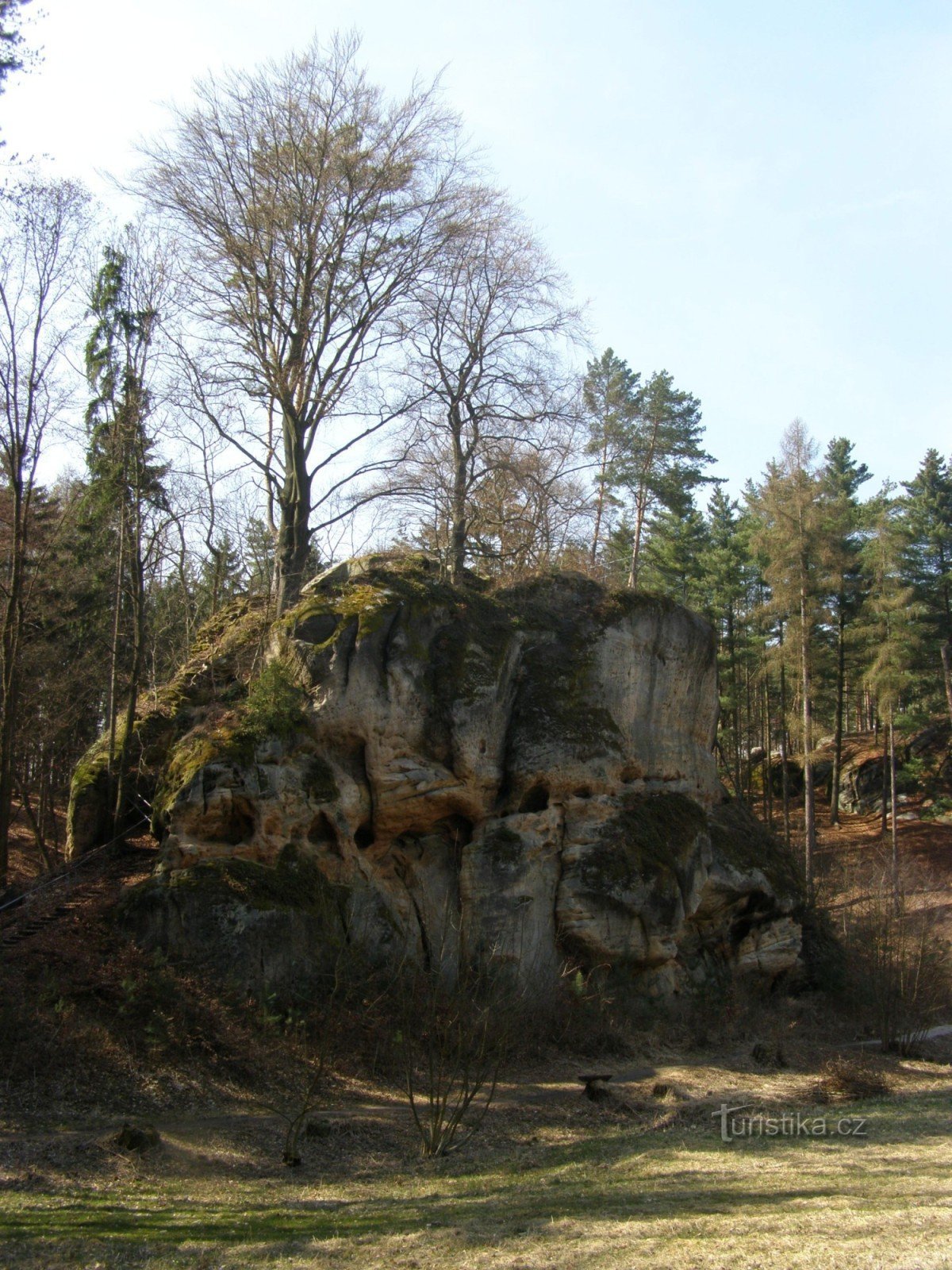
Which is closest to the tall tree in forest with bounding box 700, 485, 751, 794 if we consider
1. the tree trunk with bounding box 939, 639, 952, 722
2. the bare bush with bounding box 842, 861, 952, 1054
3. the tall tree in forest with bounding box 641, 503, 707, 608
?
the tall tree in forest with bounding box 641, 503, 707, 608


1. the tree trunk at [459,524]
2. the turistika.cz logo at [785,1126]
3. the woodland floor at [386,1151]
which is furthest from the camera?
the tree trunk at [459,524]

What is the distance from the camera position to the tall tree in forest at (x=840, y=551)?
106 ft

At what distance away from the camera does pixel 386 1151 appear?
11234 mm

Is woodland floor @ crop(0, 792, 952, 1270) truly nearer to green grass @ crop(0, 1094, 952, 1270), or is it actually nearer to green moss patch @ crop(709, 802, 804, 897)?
green grass @ crop(0, 1094, 952, 1270)

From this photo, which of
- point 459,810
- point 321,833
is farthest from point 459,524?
point 321,833

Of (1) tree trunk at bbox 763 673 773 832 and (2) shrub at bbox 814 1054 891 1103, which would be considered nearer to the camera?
(2) shrub at bbox 814 1054 891 1103

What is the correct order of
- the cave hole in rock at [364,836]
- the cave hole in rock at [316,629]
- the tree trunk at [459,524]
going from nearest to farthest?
the cave hole in rock at [364,836]
the cave hole in rock at [316,629]
the tree trunk at [459,524]

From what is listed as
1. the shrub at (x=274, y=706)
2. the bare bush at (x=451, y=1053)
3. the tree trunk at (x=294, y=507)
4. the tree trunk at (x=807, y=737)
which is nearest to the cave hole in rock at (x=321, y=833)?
the shrub at (x=274, y=706)

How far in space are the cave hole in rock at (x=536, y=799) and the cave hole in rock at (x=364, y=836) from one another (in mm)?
2751

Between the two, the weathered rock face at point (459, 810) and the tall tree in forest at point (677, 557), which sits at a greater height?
the tall tree in forest at point (677, 557)

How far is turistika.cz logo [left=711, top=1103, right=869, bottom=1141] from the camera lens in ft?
41.0

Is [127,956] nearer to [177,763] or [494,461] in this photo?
[177,763]

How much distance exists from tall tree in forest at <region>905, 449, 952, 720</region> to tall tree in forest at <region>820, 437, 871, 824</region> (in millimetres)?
1986

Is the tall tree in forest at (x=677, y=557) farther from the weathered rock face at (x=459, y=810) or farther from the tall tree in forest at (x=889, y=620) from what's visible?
the weathered rock face at (x=459, y=810)
